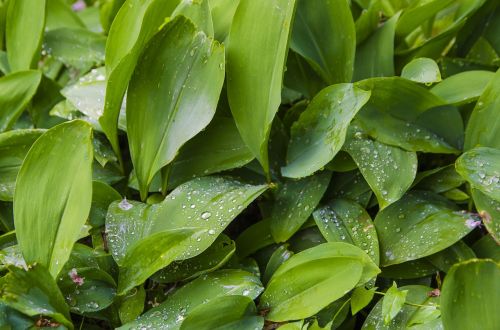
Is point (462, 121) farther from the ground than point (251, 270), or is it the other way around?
point (462, 121)

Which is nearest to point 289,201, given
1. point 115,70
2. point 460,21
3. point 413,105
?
point 413,105

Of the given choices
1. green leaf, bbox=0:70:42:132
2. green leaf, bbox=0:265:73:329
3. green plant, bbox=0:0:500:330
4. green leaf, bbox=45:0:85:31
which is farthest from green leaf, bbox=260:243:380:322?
green leaf, bbox=45:0:85:31

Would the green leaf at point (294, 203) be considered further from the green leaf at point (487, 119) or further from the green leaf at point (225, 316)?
the green leaf at point (487, 119)

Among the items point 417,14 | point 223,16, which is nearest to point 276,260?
point 223,16

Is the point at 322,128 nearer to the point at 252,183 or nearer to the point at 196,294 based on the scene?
the point at 252,183

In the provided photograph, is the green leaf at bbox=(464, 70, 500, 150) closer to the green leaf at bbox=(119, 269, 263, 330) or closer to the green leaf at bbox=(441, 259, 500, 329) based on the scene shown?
the green leaf at bbox=(441, 259, 500, 329)

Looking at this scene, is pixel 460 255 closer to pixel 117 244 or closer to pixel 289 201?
pixel 289 201
